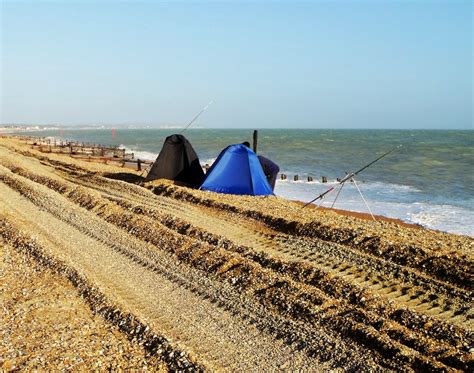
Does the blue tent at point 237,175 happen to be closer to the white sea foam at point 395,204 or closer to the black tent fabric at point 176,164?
the black tent fabric at point 176,164

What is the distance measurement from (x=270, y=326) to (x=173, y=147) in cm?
1422

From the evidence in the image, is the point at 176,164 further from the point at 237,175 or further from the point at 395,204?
the point at 395,204

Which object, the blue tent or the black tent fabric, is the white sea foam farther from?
the black tent fabric

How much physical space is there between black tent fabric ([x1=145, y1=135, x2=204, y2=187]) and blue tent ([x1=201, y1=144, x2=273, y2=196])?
2.13m

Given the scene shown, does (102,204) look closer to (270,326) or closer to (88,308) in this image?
(88,308)

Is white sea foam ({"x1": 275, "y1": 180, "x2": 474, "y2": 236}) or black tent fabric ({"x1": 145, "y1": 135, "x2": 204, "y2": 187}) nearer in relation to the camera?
white sea foam ({"x1": 275, "y1": 180, "x2": 474, "y2": 236})

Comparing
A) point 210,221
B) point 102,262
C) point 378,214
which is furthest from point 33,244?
point 378,214

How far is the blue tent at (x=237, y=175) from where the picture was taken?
700 inches

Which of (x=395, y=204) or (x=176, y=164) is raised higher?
(x=176, y=164)

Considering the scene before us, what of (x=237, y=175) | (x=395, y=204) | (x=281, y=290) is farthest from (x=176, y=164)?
(x=281, y=290)

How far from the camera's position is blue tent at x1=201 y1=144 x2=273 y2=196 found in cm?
1778

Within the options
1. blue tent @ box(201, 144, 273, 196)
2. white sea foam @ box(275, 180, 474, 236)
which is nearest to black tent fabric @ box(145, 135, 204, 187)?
blue tent @ box(201, 144, 273, 196)

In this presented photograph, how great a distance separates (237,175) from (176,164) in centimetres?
348

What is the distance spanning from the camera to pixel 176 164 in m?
20.1
